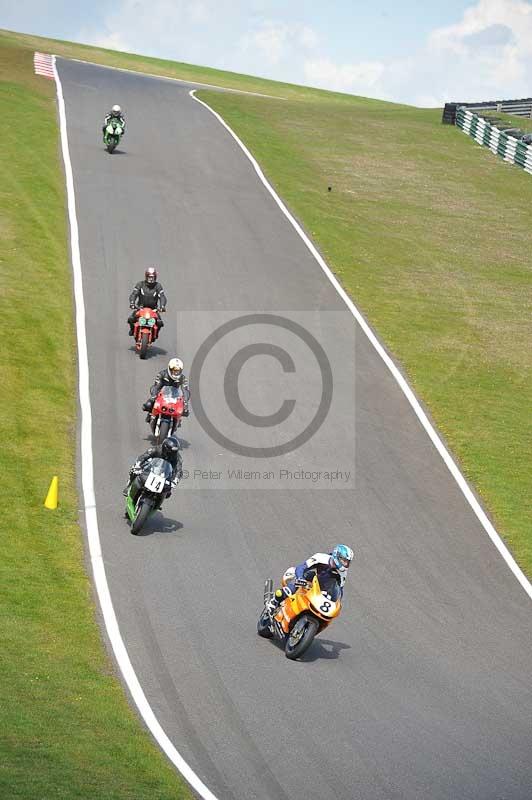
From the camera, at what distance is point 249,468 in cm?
2362

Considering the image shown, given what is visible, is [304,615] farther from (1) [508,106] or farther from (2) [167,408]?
(1) [508,106]

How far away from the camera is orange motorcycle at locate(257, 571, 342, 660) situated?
1584 cm

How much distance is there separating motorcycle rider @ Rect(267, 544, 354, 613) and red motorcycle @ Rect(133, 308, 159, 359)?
41.5 feet

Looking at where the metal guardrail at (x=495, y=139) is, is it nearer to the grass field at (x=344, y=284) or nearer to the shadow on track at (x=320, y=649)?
the grass field at (x=344, y=284)

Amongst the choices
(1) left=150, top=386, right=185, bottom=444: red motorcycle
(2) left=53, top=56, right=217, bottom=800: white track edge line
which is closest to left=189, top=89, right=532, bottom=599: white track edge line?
(1) left=150, top=386, right=185, bottom=444: red motorcycle

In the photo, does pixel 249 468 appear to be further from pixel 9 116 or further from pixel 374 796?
pixel 9 116

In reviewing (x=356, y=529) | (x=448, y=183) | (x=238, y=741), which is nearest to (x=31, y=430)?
(x=356, y=529)

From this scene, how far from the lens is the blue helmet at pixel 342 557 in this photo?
1586 centimetres

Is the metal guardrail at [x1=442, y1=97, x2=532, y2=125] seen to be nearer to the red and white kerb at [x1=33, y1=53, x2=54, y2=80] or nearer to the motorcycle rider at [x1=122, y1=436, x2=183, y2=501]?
the red and white kerb at [x1=33, y1=53, x2=54, y2=80]

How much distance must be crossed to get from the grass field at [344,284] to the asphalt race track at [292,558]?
0.84 metres

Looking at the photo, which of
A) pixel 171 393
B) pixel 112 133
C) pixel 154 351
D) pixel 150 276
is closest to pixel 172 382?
pixel 171 393

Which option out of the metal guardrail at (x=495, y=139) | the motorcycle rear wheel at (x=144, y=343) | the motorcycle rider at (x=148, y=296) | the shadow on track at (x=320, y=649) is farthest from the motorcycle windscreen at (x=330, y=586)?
the metal guardrail at (x=495, y=139)

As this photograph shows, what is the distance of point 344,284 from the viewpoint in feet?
121

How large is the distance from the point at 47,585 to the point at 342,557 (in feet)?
15.9
